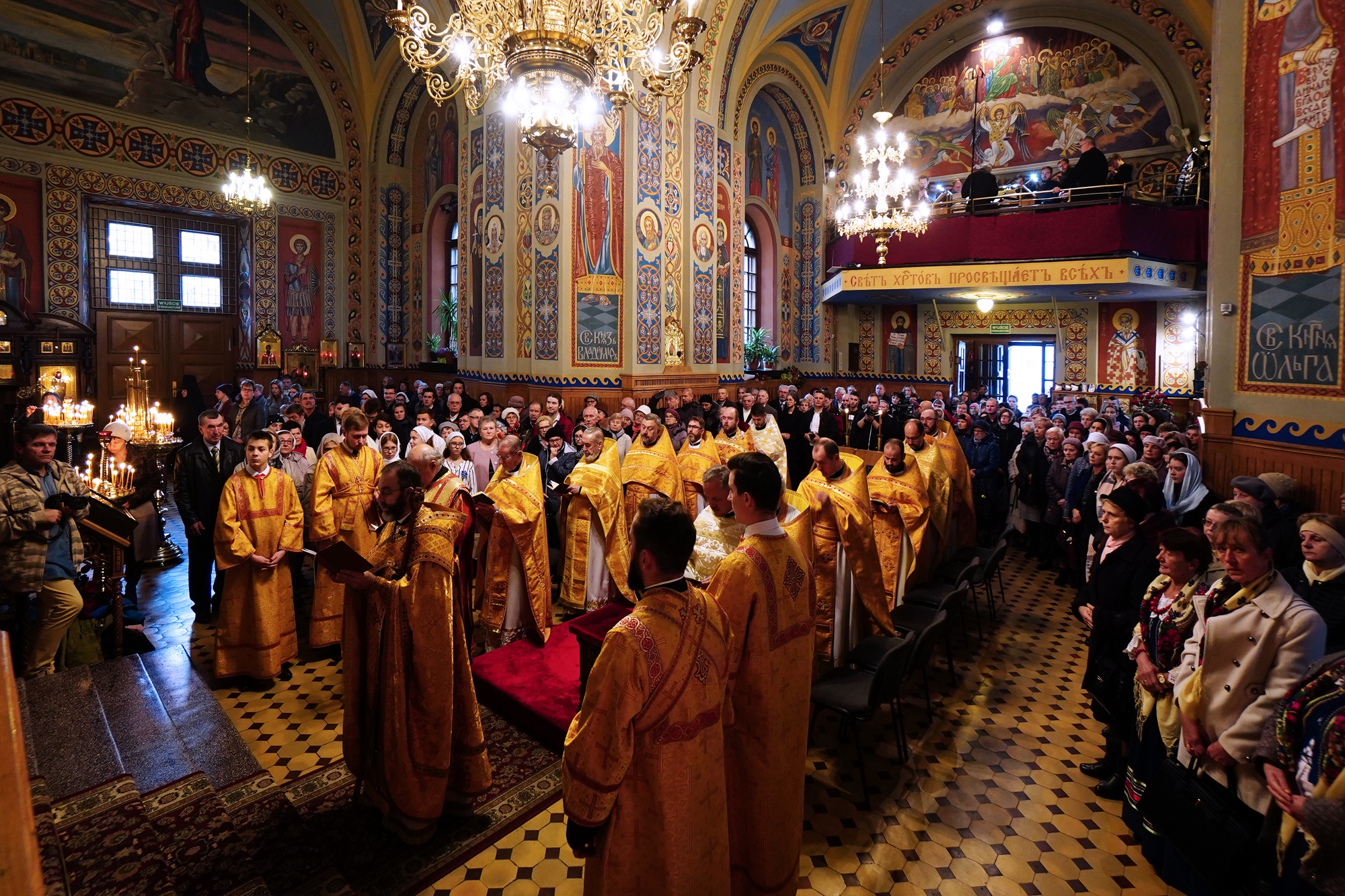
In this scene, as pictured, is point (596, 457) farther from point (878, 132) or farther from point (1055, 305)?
point (1055, 305)

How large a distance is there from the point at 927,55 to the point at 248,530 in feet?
65.8

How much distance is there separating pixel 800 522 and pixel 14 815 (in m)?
3.61

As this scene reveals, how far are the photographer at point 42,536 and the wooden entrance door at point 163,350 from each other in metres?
11.8

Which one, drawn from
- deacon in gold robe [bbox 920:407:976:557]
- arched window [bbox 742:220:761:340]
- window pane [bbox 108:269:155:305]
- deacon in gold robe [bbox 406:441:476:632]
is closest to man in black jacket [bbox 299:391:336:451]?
deacon in gold robe [bbox 406:441:476:632]

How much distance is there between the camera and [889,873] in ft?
10.9

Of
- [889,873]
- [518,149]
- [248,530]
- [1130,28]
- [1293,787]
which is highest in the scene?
[1130,28]

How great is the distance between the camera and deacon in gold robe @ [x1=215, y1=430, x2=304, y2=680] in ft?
15.8

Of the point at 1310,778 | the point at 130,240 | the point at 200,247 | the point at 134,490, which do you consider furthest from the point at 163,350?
the point at 1310,778

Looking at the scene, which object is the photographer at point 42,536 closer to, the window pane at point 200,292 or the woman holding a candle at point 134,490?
the woman holding a candle at point 134,490

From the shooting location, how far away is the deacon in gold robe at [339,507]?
5.25 m

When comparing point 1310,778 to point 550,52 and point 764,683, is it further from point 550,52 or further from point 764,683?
point 550,52

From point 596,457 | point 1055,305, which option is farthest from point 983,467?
point 1055,305

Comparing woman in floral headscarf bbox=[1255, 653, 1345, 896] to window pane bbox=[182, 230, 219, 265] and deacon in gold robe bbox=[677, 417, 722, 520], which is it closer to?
deacon in gold robe bbox=[677, 417, 722, 520]

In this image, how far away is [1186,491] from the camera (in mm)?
6215
